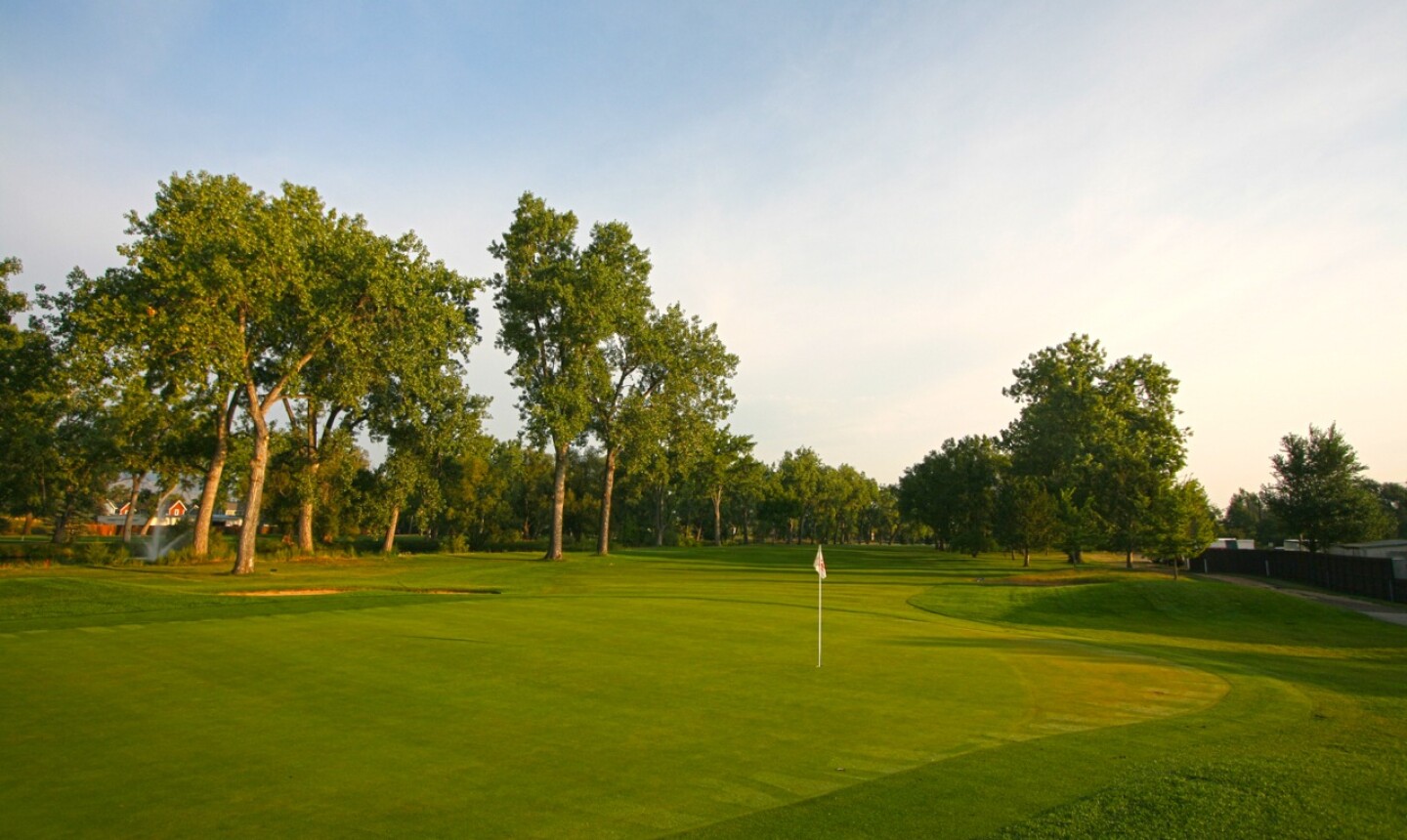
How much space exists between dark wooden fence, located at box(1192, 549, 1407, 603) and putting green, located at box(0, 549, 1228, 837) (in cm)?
2917

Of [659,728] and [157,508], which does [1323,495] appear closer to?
[659,728]

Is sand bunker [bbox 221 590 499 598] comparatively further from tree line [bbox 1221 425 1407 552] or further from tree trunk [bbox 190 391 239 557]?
tree line [bbox 1221 425 1407 552]

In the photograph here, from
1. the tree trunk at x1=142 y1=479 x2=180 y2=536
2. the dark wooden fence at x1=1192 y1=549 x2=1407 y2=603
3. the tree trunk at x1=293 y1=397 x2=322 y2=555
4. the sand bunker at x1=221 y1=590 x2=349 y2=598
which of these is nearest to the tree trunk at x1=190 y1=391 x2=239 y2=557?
the tree trunk at x1=293 y1=397 x2=322 y2=555

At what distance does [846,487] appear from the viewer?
136 metres

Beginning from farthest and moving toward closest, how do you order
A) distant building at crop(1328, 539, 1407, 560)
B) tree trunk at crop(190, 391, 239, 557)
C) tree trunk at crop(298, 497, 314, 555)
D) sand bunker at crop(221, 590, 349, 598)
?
1. distant building at crop(1328, 539, 1407, 560)
2. tree trunk at crop(298, 497, 314, 555)
3. tree trunk at crop(190, 391, 239, 557)
4. sand bunker at crop(221, 590, 349, 598)

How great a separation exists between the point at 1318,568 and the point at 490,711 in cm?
5315

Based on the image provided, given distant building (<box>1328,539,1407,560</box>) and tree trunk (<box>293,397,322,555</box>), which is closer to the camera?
tree trunk (<box>293,397,322,555</box>)

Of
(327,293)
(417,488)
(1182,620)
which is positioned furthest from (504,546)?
(1182,620)

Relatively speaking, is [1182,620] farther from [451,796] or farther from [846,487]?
A: [846,487]

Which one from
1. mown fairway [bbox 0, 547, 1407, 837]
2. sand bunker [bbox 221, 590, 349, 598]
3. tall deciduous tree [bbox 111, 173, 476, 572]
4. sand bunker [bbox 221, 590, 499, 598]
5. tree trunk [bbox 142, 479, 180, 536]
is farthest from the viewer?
tree trunk [bbox 142, 479, 180, 536]

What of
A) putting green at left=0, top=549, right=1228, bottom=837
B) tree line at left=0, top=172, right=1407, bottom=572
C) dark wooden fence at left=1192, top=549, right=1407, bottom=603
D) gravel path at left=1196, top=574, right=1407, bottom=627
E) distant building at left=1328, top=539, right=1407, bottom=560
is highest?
tree line at left=0, top=172, right=1407, bottom=572

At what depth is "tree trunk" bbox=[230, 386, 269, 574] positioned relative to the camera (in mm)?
36062

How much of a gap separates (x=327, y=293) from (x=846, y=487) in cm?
10698

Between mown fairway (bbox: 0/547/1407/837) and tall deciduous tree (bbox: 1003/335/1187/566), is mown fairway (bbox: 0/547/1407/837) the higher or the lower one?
the lower one
